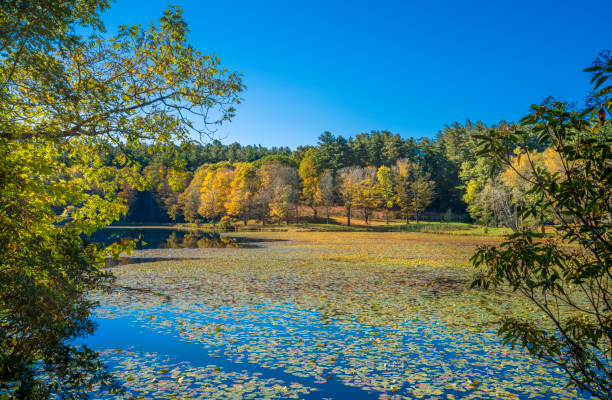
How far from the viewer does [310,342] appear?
7727 mm

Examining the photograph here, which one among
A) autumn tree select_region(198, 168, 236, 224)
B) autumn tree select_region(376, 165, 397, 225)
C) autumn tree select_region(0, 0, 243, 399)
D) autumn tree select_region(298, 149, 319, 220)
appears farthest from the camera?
autumn tree select_region(298, 149, 319, 220)

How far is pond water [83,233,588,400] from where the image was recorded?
5723mm

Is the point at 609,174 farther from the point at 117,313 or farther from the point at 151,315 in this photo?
the point at 117,313

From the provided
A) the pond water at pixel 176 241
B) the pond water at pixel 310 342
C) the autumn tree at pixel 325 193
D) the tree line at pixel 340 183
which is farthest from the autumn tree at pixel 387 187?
the pond water at pixel 310 342

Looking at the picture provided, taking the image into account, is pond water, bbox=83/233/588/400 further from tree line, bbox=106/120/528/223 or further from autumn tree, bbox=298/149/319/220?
autumn tree, bbox=298/149/319/220

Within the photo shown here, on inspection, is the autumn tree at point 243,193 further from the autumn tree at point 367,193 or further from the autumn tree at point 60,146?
the autumn tree at point 60,146

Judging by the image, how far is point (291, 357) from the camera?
22.7 feet

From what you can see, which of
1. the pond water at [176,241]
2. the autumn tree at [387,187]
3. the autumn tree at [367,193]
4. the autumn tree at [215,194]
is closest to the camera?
the pond water at [176,241]

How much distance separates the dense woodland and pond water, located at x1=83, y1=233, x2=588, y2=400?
36543 millimetres

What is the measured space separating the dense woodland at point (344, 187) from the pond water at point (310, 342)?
36543 mm

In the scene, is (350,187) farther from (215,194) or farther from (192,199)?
(192,199)

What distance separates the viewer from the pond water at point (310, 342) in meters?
5.72

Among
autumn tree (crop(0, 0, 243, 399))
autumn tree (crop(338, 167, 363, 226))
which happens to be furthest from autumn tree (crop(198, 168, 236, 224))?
autumn tree (crop(0, 0, 243, 399))

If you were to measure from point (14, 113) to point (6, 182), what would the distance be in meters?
1.24
